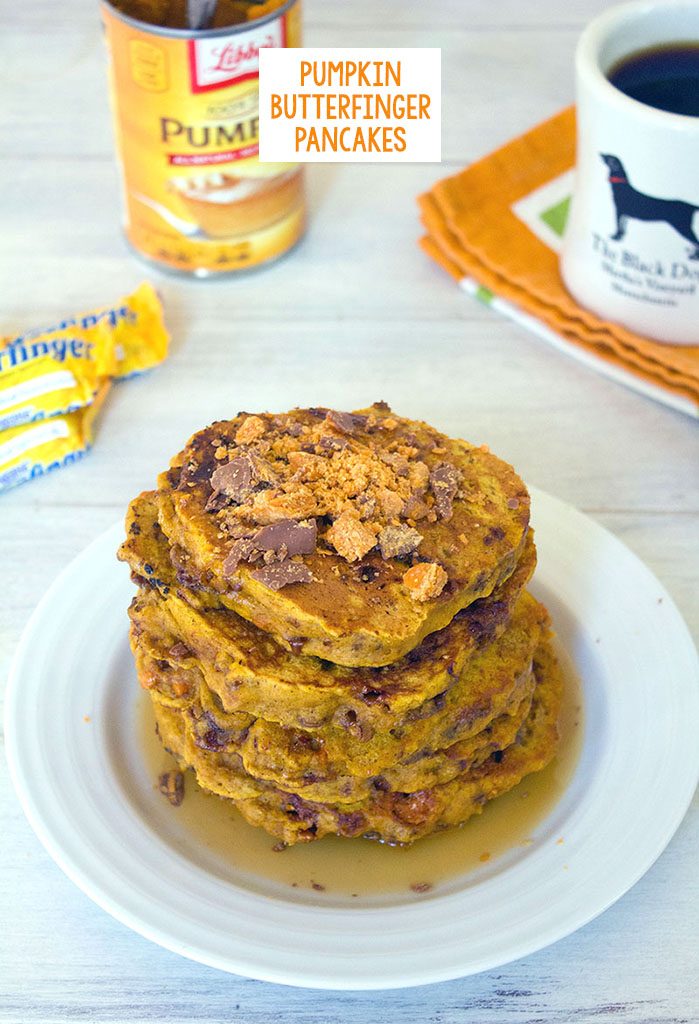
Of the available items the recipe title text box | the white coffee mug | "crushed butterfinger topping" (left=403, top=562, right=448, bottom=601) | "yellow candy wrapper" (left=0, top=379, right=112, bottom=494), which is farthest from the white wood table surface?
"crushed butterfinger topping" (left=403, top=562, right=448, bottom=601)

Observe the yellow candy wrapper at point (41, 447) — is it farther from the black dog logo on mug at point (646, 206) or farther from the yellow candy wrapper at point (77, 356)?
the black dog logo on mug at point (646, 206)

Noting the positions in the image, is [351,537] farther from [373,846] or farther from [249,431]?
[373,846]

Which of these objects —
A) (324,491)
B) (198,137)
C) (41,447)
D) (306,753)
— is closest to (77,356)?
(41,447)

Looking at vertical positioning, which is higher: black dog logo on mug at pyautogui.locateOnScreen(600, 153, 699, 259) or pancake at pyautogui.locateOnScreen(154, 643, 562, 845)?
black dog logo on mug at pyautogui.locateOnScreen(600, 153, 699, 259)

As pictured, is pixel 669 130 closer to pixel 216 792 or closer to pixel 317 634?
pixel 317 634

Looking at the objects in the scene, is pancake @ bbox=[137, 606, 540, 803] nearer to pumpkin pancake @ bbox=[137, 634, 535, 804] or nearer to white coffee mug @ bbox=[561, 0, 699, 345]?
pumpkin pancake @ bbox=[137, 634, 535, 804]

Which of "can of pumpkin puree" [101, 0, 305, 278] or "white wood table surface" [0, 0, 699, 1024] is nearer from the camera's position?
"white wood table surface" [0, 0, 699, 1024]
